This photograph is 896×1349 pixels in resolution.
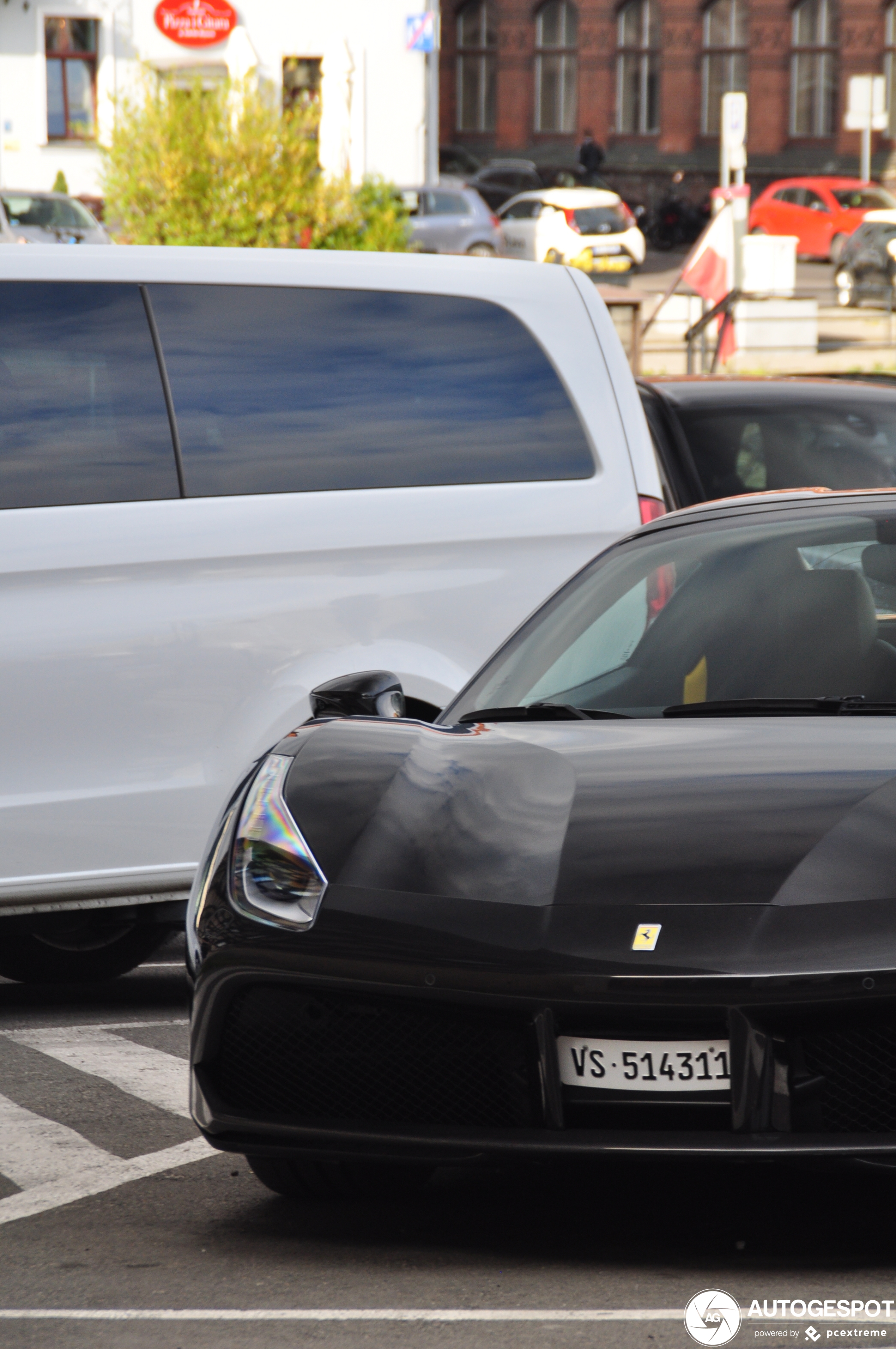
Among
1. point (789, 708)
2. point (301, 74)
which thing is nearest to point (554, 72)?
point (301, 74)

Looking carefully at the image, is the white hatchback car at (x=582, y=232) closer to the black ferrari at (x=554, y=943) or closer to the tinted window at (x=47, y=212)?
the tinted window at (x=47, y=212)

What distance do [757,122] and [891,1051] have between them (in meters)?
54.5

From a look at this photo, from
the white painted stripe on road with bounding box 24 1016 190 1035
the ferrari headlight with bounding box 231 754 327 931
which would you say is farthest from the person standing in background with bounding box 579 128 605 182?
the ferrari headlight with bounding box 231 754 327 931

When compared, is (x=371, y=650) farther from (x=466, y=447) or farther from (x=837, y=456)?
(x=837, y=456)

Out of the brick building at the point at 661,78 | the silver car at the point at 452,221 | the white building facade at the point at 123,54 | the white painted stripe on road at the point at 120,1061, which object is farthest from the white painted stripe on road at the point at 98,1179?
the brick building at the point at 661,78

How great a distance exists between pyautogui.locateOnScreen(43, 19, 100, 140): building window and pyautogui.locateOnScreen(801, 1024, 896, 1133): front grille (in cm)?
3636

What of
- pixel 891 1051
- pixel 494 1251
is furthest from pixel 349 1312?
pixel 891 1051

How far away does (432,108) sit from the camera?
39750 mm

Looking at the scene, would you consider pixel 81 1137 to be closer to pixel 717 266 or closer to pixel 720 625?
pixel 720 625

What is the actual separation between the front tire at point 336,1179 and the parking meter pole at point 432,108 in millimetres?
36454

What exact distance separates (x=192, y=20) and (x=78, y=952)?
111ft

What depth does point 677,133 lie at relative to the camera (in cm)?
5459

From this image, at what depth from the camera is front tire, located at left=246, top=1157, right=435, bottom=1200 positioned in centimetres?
357

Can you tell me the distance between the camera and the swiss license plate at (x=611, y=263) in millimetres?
34438
